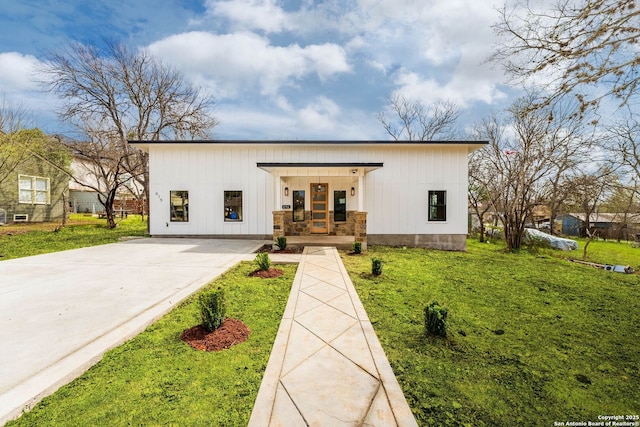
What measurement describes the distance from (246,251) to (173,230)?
15.8ft

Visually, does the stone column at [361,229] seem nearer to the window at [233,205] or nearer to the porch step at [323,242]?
the porch step at [323,242]

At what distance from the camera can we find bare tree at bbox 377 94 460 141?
21422 millimetres

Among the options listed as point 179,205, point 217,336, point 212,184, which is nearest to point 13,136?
point 179,205

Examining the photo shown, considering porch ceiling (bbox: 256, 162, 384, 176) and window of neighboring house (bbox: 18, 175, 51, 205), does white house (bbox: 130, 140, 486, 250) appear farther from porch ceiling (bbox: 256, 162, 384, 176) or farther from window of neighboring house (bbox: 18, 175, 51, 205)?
window of neighboring house (bbox: 18, 175, 51, 205)

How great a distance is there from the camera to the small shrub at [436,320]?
10.0 ft

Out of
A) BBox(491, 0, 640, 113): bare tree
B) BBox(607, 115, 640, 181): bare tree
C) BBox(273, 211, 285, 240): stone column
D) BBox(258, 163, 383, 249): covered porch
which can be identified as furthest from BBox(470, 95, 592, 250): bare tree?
BBox(273, 211, 285, 240): stone column

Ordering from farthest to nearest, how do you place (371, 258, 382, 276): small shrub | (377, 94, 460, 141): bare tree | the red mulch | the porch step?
1. (377, 94, 460, 141): bare tree
2. the porch step
3. (371, 258, 382, 276): small shrub
4. the red mulch

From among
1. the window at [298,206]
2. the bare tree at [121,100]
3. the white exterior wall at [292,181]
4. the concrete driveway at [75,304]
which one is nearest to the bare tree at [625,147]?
the white exterior wall at [292,181]

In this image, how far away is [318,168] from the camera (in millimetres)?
9484

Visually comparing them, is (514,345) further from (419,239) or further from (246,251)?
(419,239)

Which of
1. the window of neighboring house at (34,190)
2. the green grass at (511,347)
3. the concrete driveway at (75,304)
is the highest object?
the window of neighboring house at (34,190)

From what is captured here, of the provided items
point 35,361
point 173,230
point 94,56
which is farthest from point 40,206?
point 35,361

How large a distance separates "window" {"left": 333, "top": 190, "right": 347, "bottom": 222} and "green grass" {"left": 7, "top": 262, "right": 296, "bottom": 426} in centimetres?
834

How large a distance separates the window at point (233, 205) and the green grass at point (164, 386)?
806 centimetres
